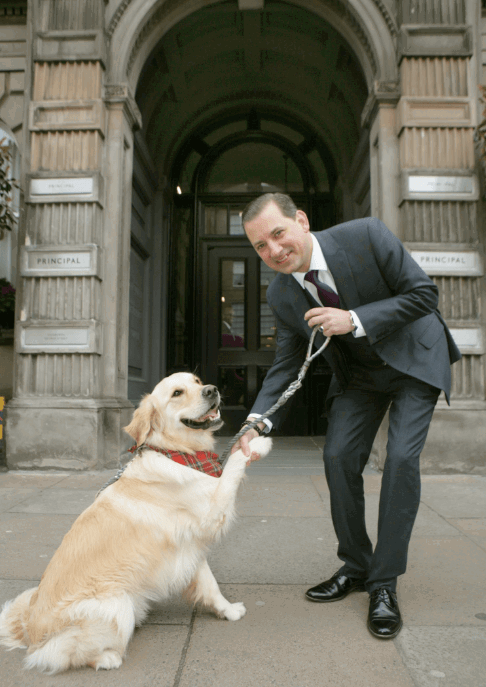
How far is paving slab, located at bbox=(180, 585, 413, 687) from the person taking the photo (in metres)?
1.91

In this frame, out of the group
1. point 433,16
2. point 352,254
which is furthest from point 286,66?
point 352,254

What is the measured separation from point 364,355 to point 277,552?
1.49 meters

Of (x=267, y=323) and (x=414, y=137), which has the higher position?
(x=414, y=137)

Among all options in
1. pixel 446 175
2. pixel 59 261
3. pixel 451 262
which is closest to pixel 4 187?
pixel 59 261

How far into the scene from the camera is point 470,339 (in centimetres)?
578

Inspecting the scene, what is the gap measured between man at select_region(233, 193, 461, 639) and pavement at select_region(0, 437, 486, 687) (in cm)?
18

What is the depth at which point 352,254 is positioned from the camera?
2.49 m

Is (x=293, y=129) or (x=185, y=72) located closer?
(x=185, y=72)

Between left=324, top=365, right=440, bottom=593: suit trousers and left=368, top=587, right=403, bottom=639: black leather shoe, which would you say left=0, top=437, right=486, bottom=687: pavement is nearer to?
left=368, top=587, right=403, bottom=639: black leather shoe

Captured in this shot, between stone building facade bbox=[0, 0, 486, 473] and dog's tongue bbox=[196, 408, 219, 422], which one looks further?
stone building facade bbox=[0, 0, 486, 473]

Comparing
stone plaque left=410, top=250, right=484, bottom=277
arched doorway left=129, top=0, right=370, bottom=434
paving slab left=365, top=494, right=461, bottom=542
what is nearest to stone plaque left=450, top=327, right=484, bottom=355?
stone plaque left=410, top=250, right=484, bottom=277

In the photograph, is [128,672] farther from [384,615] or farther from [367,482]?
[367,482]

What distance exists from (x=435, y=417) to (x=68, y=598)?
4.49 metres

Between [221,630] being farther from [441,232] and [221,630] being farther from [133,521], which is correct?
[441,232]
